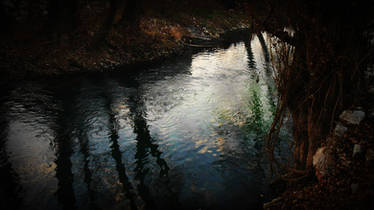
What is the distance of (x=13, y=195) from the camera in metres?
5.99

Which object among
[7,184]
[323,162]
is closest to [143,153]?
[7,184]

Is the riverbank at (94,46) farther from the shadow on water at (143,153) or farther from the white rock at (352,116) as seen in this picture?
the white rock at (352,116)

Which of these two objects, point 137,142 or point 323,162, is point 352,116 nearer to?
point 323,162

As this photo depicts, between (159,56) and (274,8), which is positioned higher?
(274,8)

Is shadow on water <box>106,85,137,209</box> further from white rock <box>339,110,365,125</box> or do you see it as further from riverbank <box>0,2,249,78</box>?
riverbank <box>0,2,249,78</box>

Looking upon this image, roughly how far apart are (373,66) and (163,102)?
801cm

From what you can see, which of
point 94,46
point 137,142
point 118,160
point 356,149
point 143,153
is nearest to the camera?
point 356,149

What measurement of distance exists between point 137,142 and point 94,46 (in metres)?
11.9

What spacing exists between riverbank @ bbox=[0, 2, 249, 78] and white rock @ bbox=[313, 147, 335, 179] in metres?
11.1

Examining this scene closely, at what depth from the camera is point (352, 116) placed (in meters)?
4.54

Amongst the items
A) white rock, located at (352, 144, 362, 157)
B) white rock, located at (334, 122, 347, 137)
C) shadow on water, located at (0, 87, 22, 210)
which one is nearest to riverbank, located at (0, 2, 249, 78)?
shadow on water, located at (0, 87, 22, 210)

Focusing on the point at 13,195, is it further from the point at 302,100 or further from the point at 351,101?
the point at 351,101

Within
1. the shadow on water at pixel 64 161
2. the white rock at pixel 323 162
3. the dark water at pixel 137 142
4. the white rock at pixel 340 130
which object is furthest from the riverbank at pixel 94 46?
the white rock at pixel 323 162

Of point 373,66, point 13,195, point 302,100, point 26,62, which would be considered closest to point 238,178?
point 302,100
